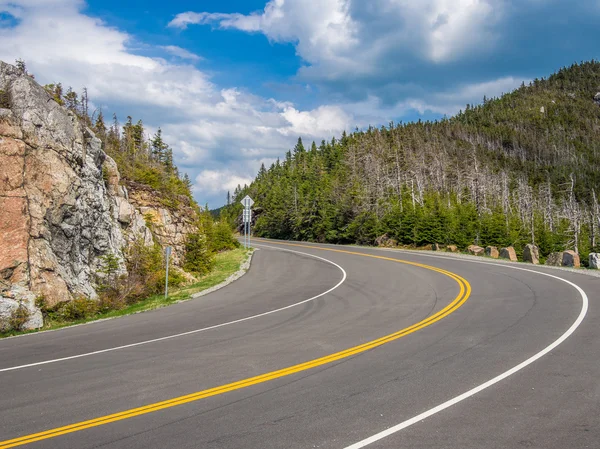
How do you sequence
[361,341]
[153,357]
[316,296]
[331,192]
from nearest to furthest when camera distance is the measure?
[153,357], [361,341], [316,296], [331,192]

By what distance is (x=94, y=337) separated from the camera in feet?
35.8

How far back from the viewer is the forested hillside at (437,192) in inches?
1937

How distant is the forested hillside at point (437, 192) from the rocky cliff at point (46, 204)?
107 feet

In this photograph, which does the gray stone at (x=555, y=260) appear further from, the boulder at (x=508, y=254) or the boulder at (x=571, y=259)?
the boulder at (x=508, y=254)

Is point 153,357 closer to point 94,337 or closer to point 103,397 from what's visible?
point 103,397

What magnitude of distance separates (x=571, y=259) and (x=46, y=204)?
2719 cm

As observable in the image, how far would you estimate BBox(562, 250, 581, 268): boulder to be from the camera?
2520cm

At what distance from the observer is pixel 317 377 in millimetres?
7117

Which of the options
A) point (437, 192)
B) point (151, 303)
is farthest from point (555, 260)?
point (437, 192)

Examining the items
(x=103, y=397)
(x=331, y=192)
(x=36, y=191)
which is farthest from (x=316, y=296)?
(x=331, y=192)

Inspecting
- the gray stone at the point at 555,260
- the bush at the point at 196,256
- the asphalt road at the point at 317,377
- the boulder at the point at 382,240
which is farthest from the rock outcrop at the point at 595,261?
the boulder at the point at 382,240

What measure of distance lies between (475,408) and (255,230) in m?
78.6

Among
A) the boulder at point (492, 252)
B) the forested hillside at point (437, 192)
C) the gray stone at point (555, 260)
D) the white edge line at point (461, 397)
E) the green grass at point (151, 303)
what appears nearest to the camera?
the white edge line at point (461, 397)

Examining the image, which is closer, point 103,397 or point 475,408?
point 475,408
